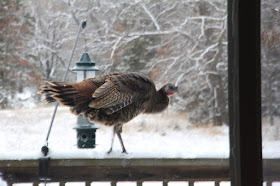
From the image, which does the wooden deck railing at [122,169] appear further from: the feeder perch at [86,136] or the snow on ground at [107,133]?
the snow on ground at [107,133]

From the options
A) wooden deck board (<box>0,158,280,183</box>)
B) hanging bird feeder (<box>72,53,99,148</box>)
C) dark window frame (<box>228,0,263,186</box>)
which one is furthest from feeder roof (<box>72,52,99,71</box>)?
dark window frame (<box>228,0,263,186</box>)

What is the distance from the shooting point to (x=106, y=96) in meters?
1.17

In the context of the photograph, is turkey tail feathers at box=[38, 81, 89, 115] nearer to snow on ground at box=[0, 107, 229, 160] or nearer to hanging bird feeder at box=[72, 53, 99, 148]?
hanging bird feeder at box=[72, 53, 99, 148]

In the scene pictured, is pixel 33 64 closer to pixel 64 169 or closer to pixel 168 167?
pixel 64 169

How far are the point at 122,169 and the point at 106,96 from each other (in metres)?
0.31

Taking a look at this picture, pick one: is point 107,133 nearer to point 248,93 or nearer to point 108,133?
point 108,133

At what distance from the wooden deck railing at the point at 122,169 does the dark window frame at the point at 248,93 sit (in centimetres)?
68

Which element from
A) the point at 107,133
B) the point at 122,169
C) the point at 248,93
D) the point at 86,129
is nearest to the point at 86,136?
the point at 86,129

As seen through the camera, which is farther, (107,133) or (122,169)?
(107,133)

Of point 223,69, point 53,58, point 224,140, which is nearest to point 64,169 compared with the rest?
point 53,58

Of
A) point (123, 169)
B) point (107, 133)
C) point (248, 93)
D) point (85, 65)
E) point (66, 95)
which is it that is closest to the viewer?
Answer: point (248, 93)

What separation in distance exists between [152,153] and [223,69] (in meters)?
1.53

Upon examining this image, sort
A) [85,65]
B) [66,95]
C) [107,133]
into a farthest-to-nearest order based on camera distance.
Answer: [107,133] → [85,65] → [66,95]

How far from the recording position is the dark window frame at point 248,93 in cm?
52
